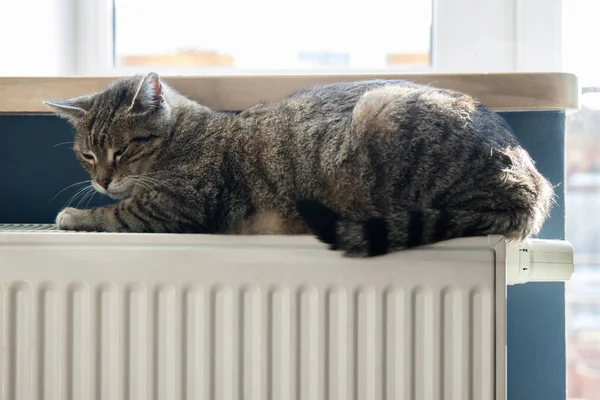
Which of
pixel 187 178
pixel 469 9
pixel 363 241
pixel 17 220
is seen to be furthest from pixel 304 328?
pixel 469 9

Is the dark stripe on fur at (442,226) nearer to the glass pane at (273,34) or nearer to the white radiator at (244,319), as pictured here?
the white radiator at (244,319)

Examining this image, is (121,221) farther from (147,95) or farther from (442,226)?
(442,226)

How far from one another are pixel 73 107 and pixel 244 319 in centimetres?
49

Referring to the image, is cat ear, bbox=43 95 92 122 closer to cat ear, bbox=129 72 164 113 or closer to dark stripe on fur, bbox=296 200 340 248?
cat ear, bbox=129 72 164 113

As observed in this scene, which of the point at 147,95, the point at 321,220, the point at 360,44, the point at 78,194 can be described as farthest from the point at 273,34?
the point at 321,220

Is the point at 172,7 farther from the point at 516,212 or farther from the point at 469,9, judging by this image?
the point at 516,212

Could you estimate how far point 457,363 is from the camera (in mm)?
927

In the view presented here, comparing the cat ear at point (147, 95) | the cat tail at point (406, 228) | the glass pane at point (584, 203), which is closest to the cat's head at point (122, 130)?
the cat ear at point (147, 95)

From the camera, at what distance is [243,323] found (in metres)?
0.95

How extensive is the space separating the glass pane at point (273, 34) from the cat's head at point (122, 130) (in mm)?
Result: 364

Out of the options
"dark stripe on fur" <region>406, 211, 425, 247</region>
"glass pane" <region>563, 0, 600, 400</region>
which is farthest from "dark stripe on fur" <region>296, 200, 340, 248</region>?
"glass pane" <region>563, 0, 600, 400</region>

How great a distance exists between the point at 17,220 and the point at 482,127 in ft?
2.98

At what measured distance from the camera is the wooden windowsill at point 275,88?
3.86 ft

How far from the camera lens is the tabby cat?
0.96 meters
